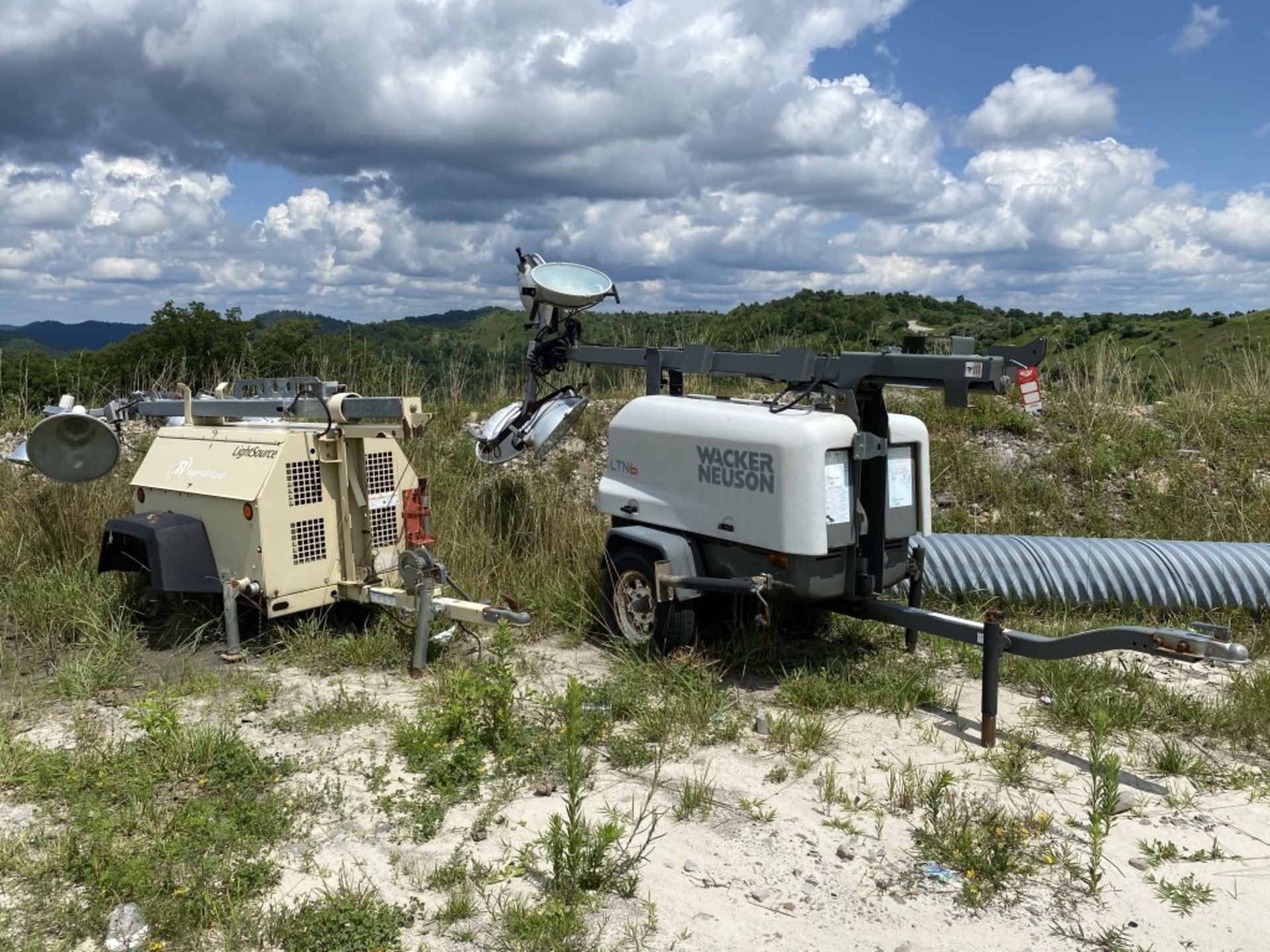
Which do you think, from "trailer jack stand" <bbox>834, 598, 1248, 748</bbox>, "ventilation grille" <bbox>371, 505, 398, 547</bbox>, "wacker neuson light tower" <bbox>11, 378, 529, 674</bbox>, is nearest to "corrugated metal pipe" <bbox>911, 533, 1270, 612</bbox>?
"trailer jack stand" <bbox>834, 598, 1248, 748</bbox>

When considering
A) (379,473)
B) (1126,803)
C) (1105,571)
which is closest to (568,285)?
(379,473)

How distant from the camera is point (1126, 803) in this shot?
3840mm

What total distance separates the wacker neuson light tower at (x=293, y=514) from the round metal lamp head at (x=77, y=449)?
0.55m

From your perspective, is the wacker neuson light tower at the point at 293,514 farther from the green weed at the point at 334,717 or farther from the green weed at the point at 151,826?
the green weed at the point at 151,826

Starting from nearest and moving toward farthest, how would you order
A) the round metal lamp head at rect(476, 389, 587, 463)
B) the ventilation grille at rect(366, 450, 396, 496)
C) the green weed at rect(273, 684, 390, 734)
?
1. the green weed at rect(273, 684, 390, 734)
2. the ventilation grille at rect(366, 450, 396, 496)
3. the round metal lamp head at rect(476, 389, 587, 463)

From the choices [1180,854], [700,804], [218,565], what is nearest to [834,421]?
[700,804]

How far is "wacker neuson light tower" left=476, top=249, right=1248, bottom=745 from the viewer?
4402 mm

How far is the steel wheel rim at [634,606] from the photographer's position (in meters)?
5.49

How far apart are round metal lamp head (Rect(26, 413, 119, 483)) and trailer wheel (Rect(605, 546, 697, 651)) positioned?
3.55 meters

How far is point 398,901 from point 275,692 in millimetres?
2107

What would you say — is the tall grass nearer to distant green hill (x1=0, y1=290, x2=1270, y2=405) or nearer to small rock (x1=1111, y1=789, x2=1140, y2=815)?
distant green hill (x1=0, y1=290, x2=1270, y2=405)

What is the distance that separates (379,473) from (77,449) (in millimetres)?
2320

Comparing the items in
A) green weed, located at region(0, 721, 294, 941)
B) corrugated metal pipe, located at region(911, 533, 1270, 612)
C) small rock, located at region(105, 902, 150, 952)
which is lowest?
small rock, located at region(105, 902, 150, 952)

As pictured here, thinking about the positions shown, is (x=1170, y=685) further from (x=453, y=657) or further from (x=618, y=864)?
(x=453, y=657)
